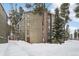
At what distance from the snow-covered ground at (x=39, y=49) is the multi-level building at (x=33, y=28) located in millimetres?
66

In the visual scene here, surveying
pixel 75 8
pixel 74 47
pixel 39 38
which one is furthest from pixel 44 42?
pixel 75 8

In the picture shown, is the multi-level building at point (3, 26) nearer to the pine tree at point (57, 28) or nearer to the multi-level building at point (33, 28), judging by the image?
the multi-level building at point (33, 28)

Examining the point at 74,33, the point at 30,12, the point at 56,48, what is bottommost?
the point at 56,48

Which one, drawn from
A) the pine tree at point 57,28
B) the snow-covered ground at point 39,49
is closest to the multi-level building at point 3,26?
the snow-covered ground at point 39,49

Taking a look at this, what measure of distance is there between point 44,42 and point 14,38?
1.08 feet

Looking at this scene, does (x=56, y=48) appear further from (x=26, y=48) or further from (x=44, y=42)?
(x=26, y=48)

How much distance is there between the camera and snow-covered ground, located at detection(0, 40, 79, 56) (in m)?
2.60

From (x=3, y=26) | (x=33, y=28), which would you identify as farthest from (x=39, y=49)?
(x=3, y=26)

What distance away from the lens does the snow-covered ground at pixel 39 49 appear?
2.60 metres

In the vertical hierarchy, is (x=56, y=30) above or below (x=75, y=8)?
below

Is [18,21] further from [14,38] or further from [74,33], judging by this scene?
[74,33]

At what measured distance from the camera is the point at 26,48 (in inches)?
104

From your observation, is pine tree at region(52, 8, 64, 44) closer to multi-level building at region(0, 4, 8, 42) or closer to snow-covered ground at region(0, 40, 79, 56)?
snow-covered ground at region(0, 40, 79, 56)

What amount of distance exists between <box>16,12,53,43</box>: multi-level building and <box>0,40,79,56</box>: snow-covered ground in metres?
0.07
